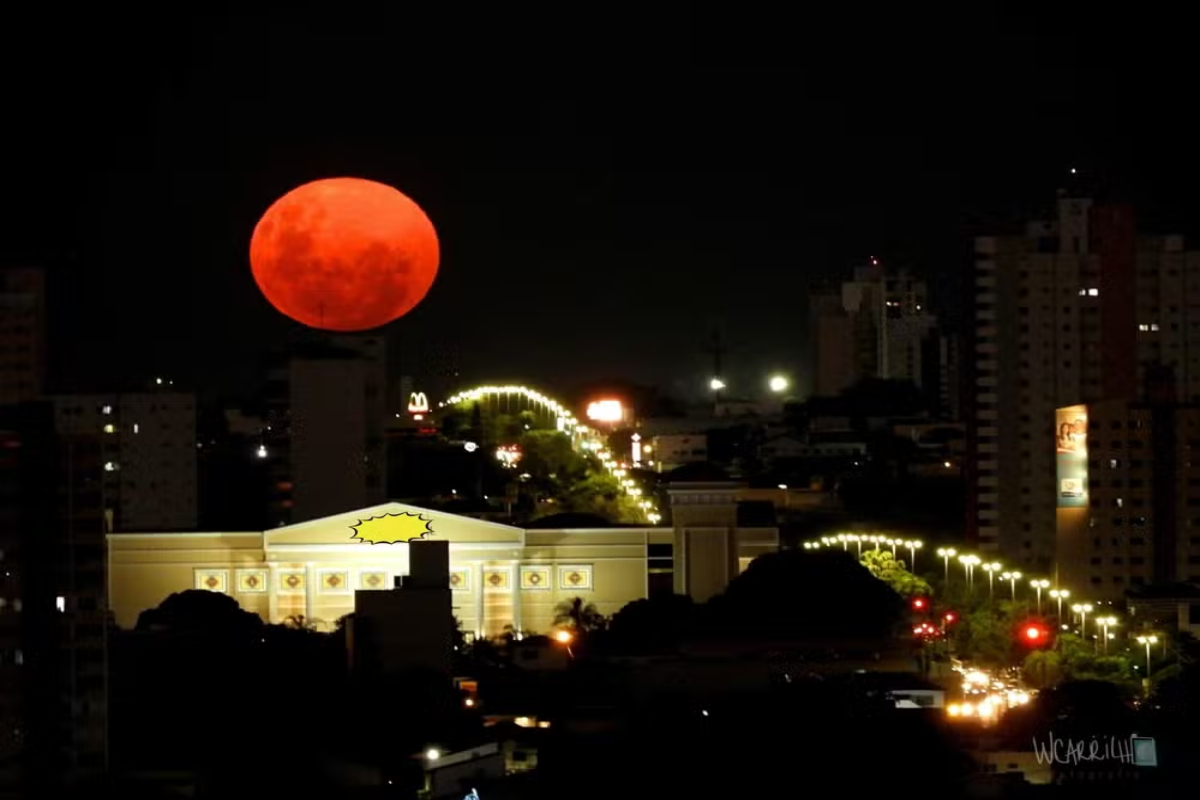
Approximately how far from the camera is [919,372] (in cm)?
3775

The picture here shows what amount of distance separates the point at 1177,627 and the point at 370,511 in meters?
5.97

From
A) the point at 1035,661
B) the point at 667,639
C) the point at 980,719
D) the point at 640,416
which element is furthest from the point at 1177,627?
the point at 640,416

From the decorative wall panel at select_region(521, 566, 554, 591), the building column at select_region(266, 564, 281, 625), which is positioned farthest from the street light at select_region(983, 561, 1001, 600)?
the building column at select_region(266, 564, 281, 625)

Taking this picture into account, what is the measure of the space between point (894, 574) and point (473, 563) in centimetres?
300

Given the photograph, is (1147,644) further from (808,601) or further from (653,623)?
(653,623)

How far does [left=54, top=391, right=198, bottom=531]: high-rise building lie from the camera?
2491cm

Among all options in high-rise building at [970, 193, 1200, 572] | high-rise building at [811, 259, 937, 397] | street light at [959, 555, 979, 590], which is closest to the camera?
street light at [959, 555, 979, 590]

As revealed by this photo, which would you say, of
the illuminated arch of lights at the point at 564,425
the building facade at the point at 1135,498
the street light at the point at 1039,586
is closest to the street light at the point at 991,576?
the street light at the point at 1039,586

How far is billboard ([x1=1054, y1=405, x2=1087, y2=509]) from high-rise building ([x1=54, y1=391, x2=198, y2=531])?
7443 millimetres

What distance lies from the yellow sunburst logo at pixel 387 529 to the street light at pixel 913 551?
358 centimetres

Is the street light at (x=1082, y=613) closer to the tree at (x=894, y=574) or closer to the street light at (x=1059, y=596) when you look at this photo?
the street light at (x=1059, y=596)

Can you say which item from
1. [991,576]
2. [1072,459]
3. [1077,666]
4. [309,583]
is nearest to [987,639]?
[1077,666]

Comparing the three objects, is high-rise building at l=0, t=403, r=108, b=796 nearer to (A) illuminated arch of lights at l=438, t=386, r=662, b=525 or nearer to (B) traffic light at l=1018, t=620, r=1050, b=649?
(B) traffic light at l=1018, t=620, r=1050, b=649

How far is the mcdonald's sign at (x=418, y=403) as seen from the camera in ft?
87.1
